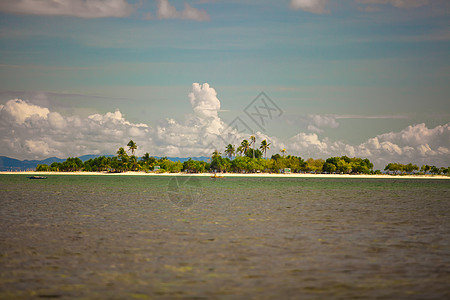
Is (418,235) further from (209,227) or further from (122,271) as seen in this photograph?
(122,271)

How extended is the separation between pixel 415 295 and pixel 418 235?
19.0 m

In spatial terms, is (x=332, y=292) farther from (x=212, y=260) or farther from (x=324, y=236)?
(x=324, y=236)

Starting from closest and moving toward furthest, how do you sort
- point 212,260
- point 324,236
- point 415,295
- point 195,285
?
point 415,295 → point 195,285 → point 212,260 → point 324,236


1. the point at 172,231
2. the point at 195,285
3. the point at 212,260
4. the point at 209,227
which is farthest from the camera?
the point at 209,227

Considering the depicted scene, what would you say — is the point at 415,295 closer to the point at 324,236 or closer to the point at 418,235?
the point at 324,236

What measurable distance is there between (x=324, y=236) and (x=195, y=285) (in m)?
17.2

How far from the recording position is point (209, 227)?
3994cm

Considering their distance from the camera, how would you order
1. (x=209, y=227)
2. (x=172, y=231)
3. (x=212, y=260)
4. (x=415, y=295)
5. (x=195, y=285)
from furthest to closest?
(x=209, y=227)
(x=172, y=231)
(x=212, y=260)
(x=195, y=285)
(x=415, y=295)

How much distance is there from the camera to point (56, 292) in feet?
61.7

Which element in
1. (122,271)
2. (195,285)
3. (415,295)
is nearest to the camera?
(415,295)

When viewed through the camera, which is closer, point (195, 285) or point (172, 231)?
point (195, 285)

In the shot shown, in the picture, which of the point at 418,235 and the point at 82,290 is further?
the point at 418,235

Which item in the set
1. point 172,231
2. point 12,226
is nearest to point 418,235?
point 172,231

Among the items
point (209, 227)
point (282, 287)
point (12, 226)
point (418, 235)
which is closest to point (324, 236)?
point (418, 235)
